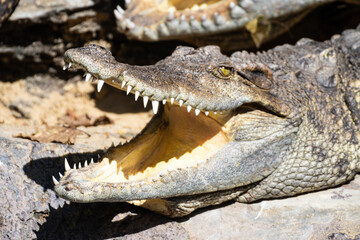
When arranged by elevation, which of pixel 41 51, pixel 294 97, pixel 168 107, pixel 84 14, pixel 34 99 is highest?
pixel 294 97

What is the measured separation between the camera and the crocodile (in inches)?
193

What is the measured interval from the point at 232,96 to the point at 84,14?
2829 mm

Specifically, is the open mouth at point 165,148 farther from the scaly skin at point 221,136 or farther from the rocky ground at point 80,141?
the rocky ground at point 80,141

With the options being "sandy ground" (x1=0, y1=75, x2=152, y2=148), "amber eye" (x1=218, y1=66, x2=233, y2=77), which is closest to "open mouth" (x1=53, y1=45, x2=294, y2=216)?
"amber eye" (x1=218, y1=66, x2=233, y2=77)

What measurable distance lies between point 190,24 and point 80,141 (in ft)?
5.69

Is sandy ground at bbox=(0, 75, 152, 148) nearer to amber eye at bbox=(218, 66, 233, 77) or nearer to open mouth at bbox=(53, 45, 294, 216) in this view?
open mouth at bbox=(53, 45, 294, 216)

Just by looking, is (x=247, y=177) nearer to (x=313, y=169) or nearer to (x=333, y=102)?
(x=313, y=169)

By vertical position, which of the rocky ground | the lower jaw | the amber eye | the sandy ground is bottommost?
the sandy ground

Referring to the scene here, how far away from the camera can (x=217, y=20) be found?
16.1 ft

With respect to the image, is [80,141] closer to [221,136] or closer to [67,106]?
[221,136]

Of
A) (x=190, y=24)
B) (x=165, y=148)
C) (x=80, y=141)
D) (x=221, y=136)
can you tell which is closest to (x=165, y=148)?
(x=165, y=148)

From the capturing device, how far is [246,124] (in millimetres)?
3129

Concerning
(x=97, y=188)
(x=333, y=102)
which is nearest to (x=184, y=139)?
(x=97, y=188)

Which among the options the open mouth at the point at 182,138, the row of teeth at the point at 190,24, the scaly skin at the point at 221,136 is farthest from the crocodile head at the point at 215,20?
the open mouth at the point at 182,138
